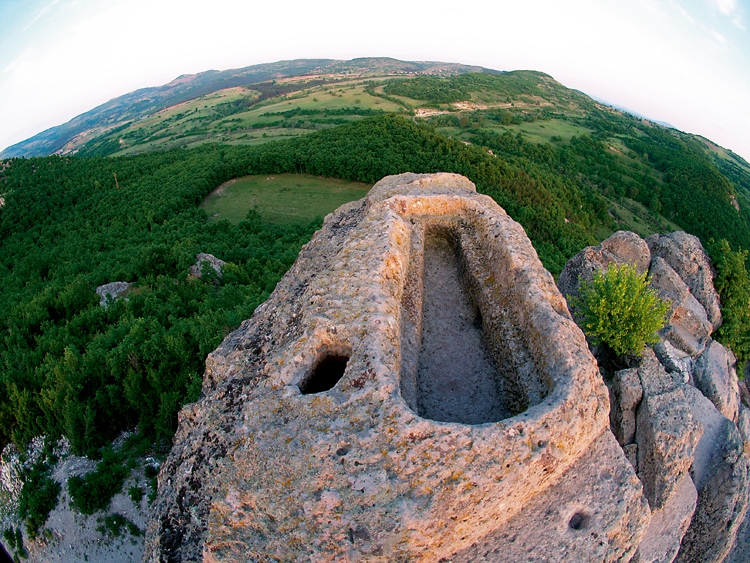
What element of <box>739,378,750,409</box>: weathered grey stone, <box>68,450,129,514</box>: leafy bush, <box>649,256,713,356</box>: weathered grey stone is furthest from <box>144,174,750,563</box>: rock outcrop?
<box>68,450,129,514</box>: leafy bush

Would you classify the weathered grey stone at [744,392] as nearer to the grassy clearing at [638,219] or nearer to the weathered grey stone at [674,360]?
the weathered grey stone at [674,360]

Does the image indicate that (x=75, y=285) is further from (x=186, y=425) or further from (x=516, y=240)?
(x=516, y=240)

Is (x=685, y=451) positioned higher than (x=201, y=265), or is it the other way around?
(x=685, y=451)

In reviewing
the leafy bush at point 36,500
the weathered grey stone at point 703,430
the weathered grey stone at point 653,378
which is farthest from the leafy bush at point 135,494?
the weathered grey stone at point 703,430

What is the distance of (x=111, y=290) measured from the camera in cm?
2673

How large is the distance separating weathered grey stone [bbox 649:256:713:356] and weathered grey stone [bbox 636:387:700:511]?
15.4ft

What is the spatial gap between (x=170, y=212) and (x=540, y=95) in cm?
15643

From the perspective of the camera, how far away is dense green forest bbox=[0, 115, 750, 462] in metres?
16.2

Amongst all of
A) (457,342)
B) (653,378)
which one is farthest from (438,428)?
(653,378)

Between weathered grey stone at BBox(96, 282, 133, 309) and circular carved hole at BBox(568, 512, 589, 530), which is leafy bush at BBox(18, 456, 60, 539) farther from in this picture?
circular carved hole at BBox(568, 512, 589, 530)

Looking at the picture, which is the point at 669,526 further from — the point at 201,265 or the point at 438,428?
the point at 201,265

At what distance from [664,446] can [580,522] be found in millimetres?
4633

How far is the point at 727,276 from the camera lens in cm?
1805

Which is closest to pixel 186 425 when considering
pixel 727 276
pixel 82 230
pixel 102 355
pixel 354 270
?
pixel 354 270
